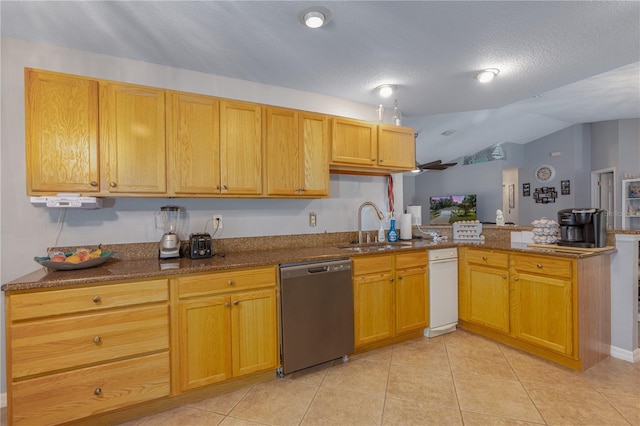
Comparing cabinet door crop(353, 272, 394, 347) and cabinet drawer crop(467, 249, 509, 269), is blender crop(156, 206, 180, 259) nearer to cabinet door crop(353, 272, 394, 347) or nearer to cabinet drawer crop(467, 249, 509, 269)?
cabinet door crop(353, 272, 394, 347)

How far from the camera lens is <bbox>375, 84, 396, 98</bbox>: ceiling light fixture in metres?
2.85

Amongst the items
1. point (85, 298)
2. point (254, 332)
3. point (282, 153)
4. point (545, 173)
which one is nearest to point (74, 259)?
point (85, 298)

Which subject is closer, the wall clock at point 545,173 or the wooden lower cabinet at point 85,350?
the wooden lower cabinet at point 85,350

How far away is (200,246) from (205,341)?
70 cm

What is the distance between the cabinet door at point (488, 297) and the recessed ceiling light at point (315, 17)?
8.47 feet

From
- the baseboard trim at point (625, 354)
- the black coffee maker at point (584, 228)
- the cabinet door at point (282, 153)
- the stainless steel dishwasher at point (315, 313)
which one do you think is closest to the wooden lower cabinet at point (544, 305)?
the black coffee maker at point (584, 228)

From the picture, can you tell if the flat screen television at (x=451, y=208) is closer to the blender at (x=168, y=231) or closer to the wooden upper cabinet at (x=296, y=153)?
the wooden upper cabinet at (x=296, y=153)

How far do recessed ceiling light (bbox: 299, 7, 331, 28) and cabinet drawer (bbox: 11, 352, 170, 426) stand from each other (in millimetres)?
2281

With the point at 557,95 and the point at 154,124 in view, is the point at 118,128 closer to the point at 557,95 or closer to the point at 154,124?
the point at 154,124

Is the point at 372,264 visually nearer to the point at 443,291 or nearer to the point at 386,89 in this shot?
the point at 443,291

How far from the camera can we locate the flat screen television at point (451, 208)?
870 centimetres

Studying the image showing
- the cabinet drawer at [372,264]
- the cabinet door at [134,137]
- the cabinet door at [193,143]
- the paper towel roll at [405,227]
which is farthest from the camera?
the paper towel roll at [405,227]

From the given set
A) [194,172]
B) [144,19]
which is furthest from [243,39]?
[194,172]

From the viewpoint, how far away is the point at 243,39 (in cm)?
207
